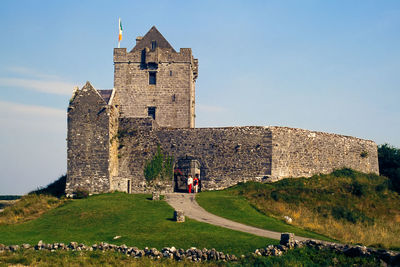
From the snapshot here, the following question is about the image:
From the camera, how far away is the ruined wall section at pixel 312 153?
3747cm

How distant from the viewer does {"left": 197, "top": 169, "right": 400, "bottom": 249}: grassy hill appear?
1005 inches

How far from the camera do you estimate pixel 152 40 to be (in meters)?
46.5

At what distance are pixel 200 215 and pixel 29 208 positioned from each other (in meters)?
12.3

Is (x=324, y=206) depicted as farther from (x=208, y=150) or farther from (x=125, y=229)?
(x=125, y=229)

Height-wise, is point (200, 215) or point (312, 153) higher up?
point (312, 153)

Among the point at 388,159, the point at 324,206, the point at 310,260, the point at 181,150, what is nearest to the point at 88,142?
the point at 181,150

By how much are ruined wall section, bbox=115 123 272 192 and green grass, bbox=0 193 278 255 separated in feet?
21.1

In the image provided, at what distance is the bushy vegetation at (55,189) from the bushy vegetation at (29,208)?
1113 mm

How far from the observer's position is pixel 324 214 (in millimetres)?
29328

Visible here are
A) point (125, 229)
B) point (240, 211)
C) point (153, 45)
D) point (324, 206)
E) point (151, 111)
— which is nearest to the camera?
point (125, 229)

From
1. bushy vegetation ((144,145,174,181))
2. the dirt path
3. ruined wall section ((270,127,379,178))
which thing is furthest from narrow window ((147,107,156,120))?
ruined wall section ((270,127,379,178))

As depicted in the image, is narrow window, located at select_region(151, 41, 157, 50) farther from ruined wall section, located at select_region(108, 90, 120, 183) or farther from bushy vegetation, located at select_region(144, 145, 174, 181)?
bushy vegetation, located at select_region(144, 145, 174, 181)

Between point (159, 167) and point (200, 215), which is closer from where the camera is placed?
point (200, 215)

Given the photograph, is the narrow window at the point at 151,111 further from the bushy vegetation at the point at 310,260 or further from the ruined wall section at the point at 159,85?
the bushy vegetation at the point at 310,260
